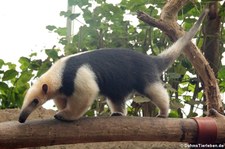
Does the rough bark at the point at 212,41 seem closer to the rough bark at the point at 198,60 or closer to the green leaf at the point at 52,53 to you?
the rough bark at the point at 198,60

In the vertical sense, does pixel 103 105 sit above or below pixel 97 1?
below

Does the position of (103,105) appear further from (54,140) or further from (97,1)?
(54,140)

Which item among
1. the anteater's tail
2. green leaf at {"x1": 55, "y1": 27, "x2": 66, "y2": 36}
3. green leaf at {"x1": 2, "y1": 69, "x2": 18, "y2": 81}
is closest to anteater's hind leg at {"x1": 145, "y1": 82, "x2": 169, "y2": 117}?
the anteater's tail

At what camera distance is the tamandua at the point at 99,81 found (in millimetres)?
1939

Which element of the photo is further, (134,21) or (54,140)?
(134,21)

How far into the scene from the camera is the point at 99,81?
210 centimetres

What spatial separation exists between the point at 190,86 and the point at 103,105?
66cm

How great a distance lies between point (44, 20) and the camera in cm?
354

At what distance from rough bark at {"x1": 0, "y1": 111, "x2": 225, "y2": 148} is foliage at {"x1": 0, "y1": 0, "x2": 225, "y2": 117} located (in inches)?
35.2

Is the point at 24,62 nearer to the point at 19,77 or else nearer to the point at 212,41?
the point at 19,77

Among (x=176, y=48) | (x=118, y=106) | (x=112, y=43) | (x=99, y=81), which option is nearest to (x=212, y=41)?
(x=176, y=48)

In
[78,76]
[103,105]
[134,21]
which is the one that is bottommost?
[103,105]

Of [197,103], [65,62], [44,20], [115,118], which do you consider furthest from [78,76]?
[44,20]

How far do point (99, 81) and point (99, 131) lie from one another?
34cm
